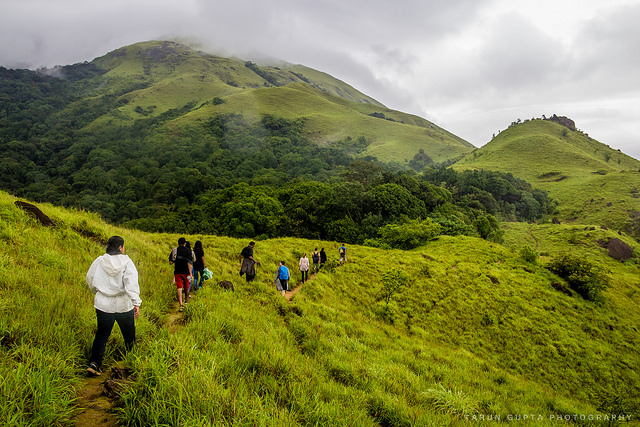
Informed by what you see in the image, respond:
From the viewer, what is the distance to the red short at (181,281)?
664cm

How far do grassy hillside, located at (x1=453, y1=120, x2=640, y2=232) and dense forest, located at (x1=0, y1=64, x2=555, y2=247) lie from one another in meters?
12.1

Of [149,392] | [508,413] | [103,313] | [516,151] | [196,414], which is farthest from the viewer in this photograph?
[516,151]

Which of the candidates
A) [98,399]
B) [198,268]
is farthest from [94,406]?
[198,268]

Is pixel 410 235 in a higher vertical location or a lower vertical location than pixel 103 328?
higher

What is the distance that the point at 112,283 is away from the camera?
→ 348 centimetres

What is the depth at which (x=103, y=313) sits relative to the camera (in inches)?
136

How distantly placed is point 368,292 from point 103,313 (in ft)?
48.0

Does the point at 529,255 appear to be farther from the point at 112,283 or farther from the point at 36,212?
the point at 36,212

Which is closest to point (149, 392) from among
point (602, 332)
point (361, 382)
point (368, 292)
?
point (361, 382)

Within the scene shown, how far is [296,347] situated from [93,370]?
11.3ft

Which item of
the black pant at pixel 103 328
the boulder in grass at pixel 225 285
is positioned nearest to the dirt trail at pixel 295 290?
the boulder in grass at pixel 225 285

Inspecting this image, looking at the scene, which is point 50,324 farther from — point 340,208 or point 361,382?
point 340,208

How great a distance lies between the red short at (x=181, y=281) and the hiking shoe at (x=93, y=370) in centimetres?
337

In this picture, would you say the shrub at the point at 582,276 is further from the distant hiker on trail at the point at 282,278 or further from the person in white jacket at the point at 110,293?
the person in white jacket at the point at 110,293
